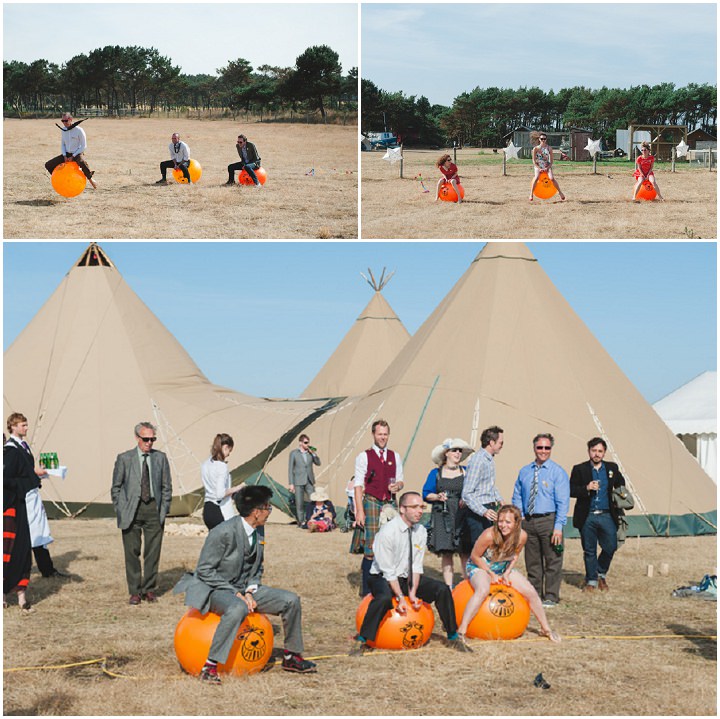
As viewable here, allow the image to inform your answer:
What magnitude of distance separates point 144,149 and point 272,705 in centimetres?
1286

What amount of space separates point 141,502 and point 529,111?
36.8 feet

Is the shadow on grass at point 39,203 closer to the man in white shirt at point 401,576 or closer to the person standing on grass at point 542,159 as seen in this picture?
the person standing on grass at point 542,159

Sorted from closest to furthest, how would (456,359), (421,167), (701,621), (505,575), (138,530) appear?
(505,575) → (701,621) → (138,530) → (456,359) → (421,167)

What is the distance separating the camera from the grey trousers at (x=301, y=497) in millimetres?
13250

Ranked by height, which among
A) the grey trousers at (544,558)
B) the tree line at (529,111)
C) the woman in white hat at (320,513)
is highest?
the tree line at (529,111)

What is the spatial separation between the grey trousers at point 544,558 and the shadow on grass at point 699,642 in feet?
3.15

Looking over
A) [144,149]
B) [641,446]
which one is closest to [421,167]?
[144,149]

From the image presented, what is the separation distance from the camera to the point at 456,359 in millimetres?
12805

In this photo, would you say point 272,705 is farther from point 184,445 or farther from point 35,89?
point 35,89

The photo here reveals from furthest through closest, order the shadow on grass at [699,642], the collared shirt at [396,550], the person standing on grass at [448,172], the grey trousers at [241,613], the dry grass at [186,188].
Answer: the person standing on grass at [448,172] → the dry grass at [186,188] → the shadow on grass at [699,642] → the collared shirt at [396,550] → the grey trousers at [241,613]

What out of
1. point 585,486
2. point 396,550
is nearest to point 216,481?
point 396,550

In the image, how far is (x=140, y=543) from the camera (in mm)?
7914

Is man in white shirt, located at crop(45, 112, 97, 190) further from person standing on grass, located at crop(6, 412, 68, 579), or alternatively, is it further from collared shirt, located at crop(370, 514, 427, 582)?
collared shirt, located at crop(370, 514, 427, 582)

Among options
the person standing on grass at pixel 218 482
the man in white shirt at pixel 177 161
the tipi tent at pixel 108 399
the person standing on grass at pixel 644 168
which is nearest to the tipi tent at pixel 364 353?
the tipi tent at pixel 108 399
